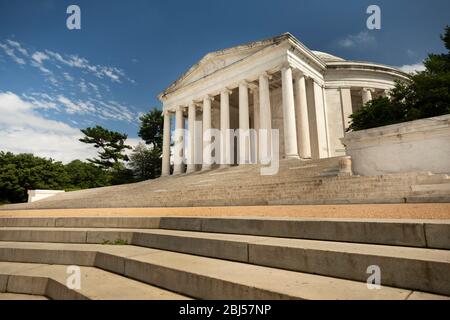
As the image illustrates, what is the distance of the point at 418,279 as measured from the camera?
2598 millimetres

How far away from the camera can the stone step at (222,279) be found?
2.53m

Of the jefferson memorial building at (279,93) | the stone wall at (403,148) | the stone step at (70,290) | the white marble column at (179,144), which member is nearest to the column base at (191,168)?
the jefferson memorial building at (279,93)

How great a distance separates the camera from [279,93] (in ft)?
115

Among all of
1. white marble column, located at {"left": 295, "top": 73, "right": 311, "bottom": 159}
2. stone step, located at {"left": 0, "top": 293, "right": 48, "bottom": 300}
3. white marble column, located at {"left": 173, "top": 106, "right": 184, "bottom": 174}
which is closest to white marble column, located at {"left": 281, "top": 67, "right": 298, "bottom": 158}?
white marble column, located at {"left": 295, "top": 73, "right": 311, "bottom": 159}

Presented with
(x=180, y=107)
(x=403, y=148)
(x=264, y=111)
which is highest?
(x=180, y=107)

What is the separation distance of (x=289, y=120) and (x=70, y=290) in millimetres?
22742

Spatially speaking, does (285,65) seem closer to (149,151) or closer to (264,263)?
(264,263)

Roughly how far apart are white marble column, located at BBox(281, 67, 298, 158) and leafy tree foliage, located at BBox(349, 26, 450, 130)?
5.63m

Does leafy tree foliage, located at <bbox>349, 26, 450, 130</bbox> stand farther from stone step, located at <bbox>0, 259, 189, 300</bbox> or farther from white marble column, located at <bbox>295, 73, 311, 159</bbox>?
stone step, located at <bbox>0, 259, 189, 300</bbox>

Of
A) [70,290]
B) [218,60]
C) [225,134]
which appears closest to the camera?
[70,290]

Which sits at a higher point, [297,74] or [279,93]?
[279,93]

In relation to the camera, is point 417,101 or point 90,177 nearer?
point 417,101

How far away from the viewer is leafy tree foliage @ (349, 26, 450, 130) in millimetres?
14430

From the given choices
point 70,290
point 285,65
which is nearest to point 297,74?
point 285,65
